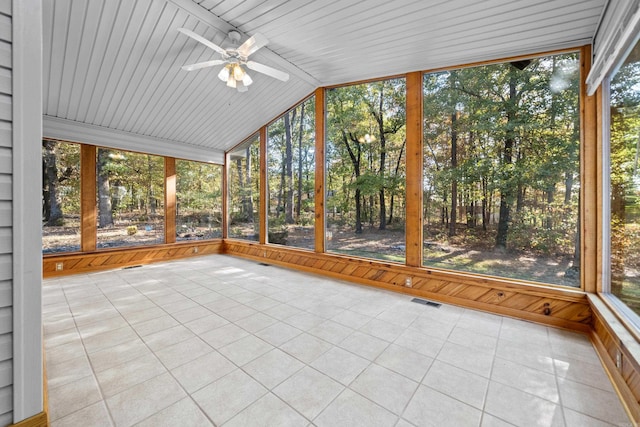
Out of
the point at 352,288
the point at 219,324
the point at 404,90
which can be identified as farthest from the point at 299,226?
the point at 404,90

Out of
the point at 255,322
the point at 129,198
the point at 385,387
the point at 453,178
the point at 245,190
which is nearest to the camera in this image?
the point at 385,387

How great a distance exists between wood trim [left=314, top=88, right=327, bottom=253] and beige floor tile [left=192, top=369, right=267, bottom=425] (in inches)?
125

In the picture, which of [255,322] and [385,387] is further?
[255,322]

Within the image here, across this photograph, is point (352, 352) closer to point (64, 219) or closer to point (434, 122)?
point (434, 122)

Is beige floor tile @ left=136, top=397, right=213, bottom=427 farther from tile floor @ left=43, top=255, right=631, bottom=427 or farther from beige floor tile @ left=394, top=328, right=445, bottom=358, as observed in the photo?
beige floor tile @ left=394, top=328, right=445, bottom=358

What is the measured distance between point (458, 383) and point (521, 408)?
1.24ft

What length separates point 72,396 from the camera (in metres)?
1.77

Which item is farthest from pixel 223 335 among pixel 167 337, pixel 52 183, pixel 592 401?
pixel 52 183

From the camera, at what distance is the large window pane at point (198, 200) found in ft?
21.5

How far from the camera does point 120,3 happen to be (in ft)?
9.26

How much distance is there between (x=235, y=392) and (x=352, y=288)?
2620 millimetres

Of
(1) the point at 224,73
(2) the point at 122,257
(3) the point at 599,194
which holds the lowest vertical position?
(2) the point at 122,257

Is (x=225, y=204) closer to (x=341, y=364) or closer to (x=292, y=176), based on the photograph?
(x=292, y=176)

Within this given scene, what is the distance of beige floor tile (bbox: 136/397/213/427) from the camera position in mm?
1552
